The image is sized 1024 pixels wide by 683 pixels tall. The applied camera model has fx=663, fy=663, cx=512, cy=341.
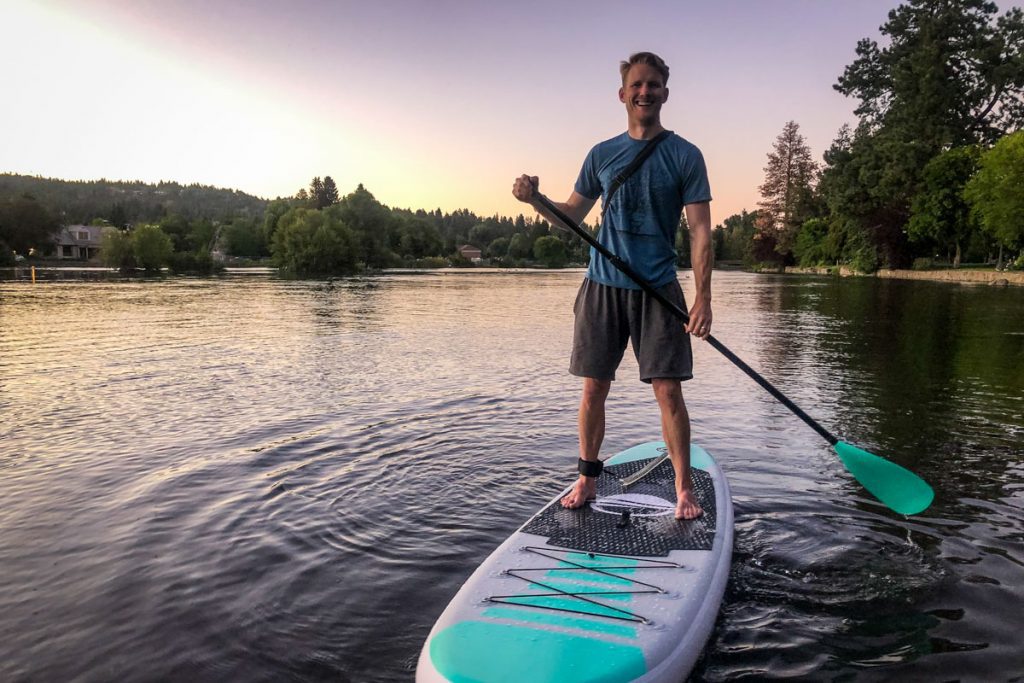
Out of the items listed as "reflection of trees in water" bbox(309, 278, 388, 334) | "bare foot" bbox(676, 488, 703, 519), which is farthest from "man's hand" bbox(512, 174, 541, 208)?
"reflection of trees in water" bbox(309, 278, 388, 334)

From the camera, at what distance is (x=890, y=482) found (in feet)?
15.2

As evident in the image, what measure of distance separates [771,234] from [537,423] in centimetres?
11701

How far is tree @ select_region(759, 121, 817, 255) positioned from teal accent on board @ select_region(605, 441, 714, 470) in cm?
11028

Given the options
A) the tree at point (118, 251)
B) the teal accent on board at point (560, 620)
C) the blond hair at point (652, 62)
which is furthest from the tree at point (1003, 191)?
the tree at point (118, 251)

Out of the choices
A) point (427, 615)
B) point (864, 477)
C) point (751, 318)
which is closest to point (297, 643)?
point (427, 615)

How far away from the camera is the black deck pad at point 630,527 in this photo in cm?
367

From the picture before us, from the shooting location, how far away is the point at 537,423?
813cm

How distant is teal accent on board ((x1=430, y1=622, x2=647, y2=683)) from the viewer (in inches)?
98.9

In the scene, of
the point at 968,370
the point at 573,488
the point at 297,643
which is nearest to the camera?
the point at 297,643

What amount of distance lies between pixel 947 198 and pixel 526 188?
61844mm

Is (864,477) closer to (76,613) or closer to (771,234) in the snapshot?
(76,613)

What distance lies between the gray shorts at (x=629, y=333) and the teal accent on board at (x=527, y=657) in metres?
1.86

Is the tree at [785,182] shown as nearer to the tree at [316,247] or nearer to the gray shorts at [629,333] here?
the tree at [316,247]

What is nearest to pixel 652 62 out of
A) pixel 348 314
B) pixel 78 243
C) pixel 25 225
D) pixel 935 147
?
pixel 348 314
